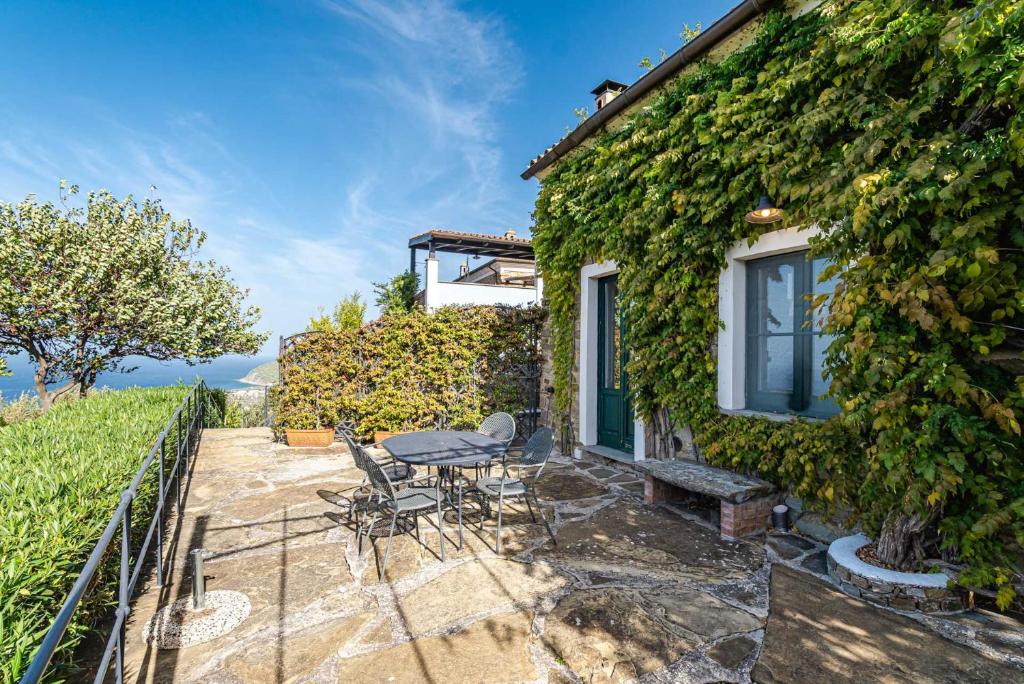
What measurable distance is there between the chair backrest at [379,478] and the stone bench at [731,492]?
246cm

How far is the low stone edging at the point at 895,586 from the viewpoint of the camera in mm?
2705

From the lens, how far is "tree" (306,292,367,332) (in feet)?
32.5

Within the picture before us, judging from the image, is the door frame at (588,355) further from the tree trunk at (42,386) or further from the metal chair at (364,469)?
the tree trunk at (42,386)

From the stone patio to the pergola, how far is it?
12.4 m

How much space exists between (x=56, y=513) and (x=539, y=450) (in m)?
3.02

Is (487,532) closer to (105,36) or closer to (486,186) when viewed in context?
(105,36)

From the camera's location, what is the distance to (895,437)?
281 cm

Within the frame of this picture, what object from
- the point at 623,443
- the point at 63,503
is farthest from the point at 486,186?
the point at 63,503

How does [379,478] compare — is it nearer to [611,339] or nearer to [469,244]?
[611,339]

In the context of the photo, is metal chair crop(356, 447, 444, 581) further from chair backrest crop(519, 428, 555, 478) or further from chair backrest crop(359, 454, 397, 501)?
chair backrest crop(519, 428, 555, 478)

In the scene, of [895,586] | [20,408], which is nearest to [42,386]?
[20,408]

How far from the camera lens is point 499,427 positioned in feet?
17.2

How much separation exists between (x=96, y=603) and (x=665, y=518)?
403 cm

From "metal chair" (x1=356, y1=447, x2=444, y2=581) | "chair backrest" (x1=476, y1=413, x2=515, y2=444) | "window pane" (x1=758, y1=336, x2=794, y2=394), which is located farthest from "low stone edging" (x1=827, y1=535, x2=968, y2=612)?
"chair backrest" (x1=476, y1=413, x2=515, y2=444)
